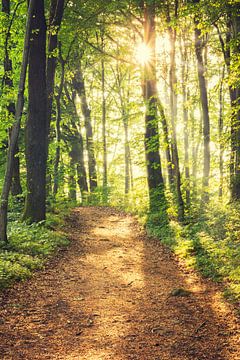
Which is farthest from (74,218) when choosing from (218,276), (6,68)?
(218,276)

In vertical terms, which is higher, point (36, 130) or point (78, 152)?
point (78, 152)

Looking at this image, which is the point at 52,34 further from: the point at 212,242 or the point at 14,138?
the point at 212,242

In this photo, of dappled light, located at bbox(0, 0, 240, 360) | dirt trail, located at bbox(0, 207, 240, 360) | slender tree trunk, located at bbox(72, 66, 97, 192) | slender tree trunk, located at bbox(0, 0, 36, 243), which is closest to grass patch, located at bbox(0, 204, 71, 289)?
dappled light, located at bbox(0, 0, 240, 360)

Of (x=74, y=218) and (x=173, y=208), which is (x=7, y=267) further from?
(x=74, y=218)

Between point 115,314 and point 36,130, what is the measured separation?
7.46 metres

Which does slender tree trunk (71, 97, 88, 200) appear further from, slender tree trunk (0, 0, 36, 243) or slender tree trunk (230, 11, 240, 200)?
slender tree trunk (0, 0, 36, 243)

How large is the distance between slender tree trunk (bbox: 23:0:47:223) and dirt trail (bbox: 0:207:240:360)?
2.90 meters

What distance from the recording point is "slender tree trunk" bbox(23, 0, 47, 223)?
37.6 ft

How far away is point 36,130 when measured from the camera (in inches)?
461

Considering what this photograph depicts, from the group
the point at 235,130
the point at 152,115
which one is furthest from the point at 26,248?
the point at 152,115

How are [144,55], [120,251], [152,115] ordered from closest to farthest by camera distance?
[120,251], [152,115], [144,55]

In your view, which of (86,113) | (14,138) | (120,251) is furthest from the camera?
(86,113)

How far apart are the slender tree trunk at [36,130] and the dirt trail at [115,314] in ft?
9.52

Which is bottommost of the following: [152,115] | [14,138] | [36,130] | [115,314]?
[115,314]
